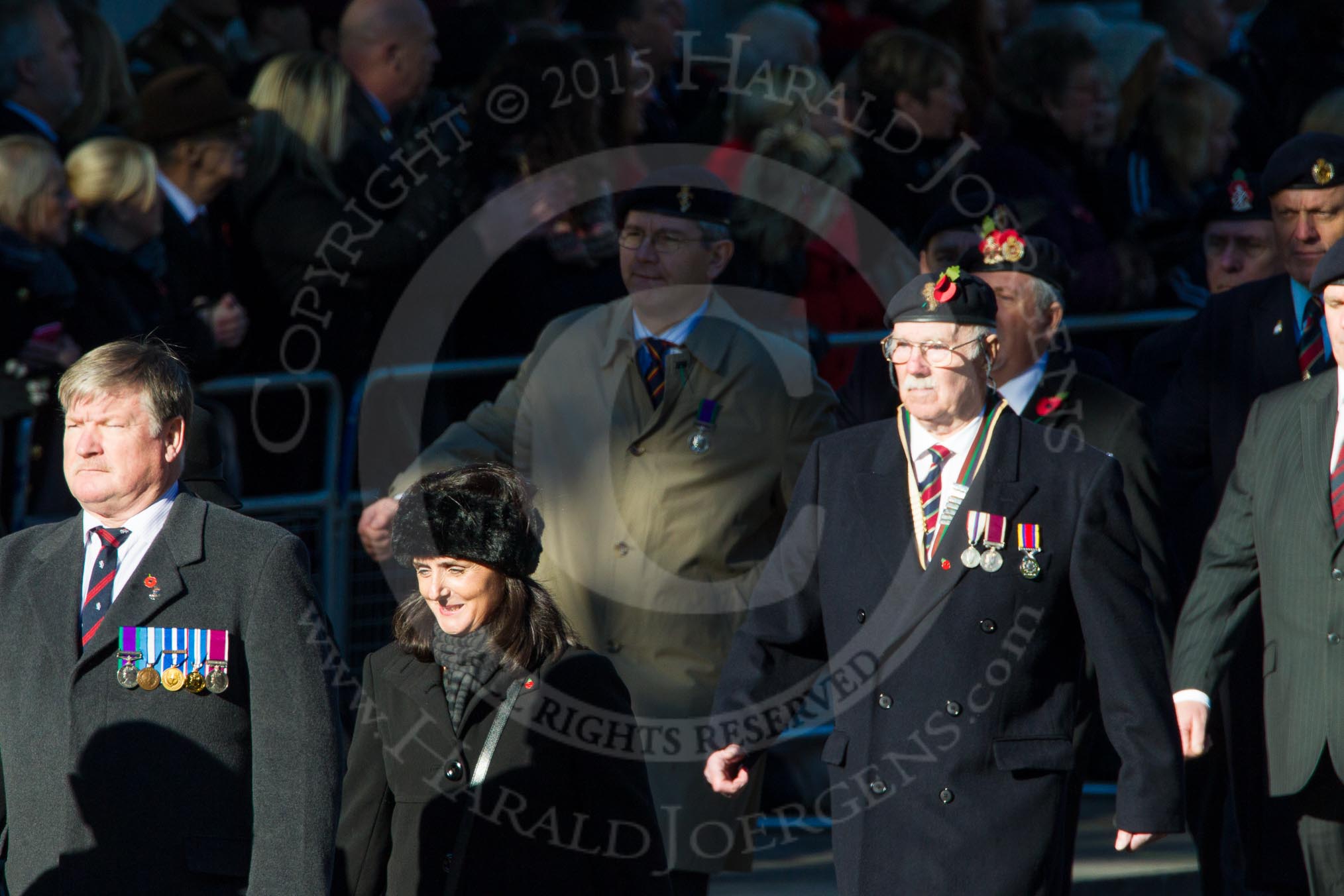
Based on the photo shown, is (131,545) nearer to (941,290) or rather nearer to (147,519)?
(147,519)

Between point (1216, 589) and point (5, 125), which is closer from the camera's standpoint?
A: point (1216, 589)

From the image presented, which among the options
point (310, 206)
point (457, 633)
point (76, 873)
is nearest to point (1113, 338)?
point (310, 206)

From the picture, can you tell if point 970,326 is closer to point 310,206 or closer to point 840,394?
point 840,394

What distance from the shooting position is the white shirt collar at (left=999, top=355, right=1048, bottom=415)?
6941 mm

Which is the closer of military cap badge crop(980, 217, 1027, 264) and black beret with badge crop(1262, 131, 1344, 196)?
military cap badge crop(980, 217, 1027, 264)

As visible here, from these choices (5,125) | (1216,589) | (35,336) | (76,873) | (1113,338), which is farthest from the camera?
(1113,338)

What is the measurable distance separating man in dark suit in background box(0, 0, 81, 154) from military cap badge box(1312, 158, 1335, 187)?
4.80 meters

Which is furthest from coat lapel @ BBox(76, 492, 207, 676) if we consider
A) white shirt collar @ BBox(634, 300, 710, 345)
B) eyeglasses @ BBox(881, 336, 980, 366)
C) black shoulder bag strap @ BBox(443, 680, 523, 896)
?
white shirt collar @ BBox(634, 300, 710, 345)

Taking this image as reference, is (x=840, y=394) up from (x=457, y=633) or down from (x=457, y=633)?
up

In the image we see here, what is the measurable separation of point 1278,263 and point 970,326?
11.2 ft

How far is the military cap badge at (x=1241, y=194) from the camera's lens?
27.1 ft

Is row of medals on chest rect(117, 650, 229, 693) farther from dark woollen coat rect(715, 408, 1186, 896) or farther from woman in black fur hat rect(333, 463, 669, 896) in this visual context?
dark woollen coat rect(715, 408, 1186, 896)

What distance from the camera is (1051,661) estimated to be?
5.36 meters

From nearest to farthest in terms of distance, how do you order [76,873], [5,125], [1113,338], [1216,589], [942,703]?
[76,873]
[942,703]
[1216,589]
[5,125]
[1113,338]
